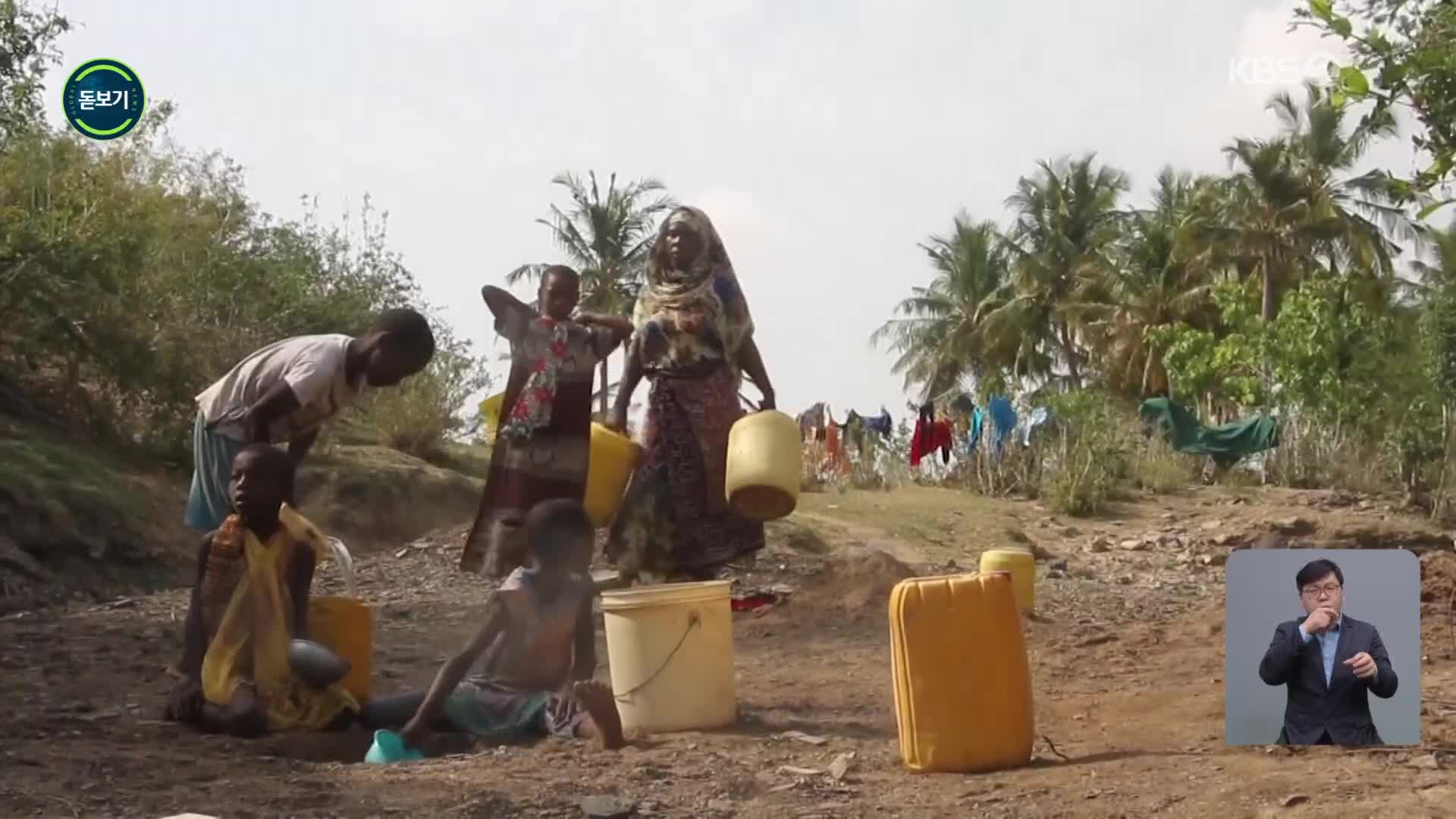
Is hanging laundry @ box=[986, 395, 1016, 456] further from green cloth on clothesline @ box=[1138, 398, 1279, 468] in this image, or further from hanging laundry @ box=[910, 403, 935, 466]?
green cloth on clothesline @ box=[1138, 398, 1279, 468]

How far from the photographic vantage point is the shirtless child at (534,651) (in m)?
4.41

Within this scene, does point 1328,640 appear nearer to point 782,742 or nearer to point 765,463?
point 782,742

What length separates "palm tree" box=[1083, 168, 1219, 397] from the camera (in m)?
31.5

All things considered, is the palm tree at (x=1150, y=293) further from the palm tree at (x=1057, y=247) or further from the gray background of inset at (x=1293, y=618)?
the gray background of inset at (x=1293, y=618)

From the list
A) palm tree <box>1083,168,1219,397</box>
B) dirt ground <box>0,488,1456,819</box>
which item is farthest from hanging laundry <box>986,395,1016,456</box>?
palm tree <box>1083,168,1219,397</box>

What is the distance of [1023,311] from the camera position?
35812 millimetres

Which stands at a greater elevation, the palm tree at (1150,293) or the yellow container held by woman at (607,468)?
the palm tree at (1150,293)

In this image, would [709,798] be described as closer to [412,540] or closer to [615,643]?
[615,643]

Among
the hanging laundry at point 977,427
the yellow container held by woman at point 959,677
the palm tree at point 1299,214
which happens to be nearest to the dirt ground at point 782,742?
the yellow container held by woman at point 959,677

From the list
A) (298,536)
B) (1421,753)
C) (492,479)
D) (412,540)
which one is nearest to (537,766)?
(298,536)

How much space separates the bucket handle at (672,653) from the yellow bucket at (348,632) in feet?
3.10

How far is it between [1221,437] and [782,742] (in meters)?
14.4

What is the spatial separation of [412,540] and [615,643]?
6.63 meters

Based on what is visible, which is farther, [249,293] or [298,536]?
[249,293]
